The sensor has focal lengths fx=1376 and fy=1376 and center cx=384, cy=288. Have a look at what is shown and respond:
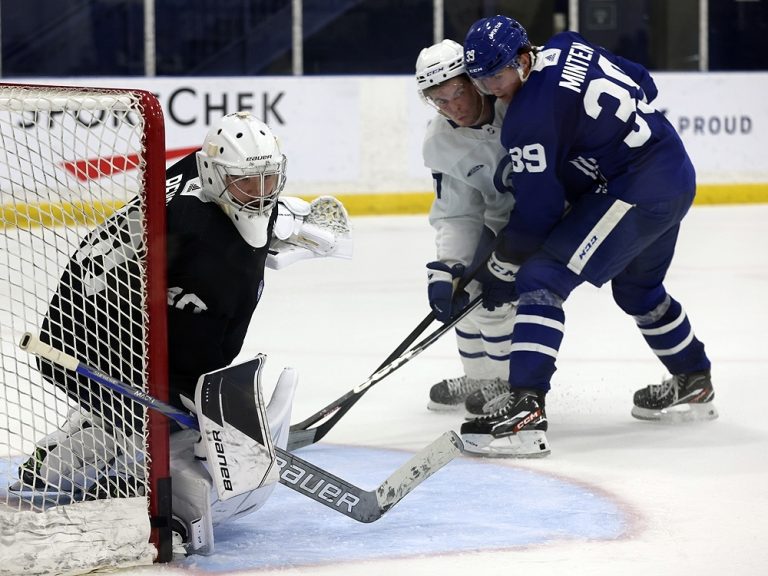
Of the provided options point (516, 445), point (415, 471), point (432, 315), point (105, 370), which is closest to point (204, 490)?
point (105, 370)

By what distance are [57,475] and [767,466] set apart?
1442 millimetres

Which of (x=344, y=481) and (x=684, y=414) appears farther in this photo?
(x=684, y=414)

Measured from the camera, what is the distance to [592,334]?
174 inches

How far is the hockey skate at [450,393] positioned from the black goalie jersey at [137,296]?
125cm

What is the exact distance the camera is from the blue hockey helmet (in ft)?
9.36

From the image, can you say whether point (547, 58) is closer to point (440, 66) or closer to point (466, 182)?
point (440, 66)

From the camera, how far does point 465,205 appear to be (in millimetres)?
3320

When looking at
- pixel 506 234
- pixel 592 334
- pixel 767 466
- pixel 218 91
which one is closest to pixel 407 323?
pixel 592 334

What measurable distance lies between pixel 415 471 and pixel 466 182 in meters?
1.06

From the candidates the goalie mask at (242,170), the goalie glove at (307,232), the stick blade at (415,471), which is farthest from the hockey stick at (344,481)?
the goalie glove at (307,232)

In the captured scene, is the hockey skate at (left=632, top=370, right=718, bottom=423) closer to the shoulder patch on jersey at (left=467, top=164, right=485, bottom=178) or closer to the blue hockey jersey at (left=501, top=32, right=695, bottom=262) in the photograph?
the blue hockey jersey at (left=501, top=32, right=695, bottom=262)

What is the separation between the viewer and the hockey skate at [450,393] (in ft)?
11.4

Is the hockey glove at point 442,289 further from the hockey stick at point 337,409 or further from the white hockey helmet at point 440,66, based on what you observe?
the white hockey helmet at point 440,66

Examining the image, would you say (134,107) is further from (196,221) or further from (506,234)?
(506,234)
